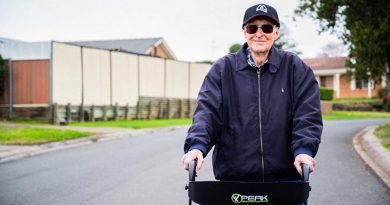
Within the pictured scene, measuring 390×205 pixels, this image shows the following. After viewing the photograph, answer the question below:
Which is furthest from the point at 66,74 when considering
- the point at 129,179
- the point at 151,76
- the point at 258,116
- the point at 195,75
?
the point at 258,116

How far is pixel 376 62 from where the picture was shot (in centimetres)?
1606

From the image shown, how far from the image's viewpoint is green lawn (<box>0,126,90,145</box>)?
14.5m

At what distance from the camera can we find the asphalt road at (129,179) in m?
7.11

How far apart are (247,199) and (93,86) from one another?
23.8 m

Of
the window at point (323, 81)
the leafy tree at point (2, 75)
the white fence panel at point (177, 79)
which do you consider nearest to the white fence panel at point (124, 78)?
the white fence panel at point (177, 79)

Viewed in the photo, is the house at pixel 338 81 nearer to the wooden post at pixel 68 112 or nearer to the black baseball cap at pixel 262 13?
the wooden post at pixel 68 112

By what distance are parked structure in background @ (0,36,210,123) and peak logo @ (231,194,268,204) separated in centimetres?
2055

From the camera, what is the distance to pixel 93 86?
26.0 meters

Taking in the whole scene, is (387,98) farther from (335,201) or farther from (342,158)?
(335,201)

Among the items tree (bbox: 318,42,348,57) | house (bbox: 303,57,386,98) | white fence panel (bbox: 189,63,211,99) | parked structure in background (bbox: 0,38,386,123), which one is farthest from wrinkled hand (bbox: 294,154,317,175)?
tree (bbox: 318,42,348,57)

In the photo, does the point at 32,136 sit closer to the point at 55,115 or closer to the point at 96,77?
the point at 55,115

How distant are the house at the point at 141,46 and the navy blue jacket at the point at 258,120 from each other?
45181mm

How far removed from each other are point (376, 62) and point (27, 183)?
11480 mm

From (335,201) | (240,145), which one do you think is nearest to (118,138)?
(335,201)
